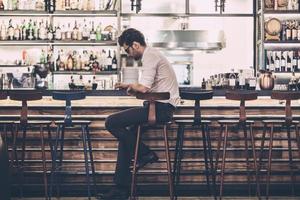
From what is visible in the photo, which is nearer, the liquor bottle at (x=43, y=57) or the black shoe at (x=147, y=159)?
the black shoe at (x=147, y=159)

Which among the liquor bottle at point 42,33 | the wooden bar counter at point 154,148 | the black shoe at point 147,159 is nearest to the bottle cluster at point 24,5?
the liquor bottle at point 42,33

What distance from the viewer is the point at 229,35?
961 centimetres

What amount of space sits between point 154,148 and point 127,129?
591 millimetres

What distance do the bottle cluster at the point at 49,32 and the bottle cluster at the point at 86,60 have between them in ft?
0.81

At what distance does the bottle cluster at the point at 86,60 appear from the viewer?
879 centimetres

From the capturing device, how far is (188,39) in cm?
893

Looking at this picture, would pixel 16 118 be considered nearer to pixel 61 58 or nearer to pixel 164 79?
pixel 164 79

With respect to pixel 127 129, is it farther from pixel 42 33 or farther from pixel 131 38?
pixel 42 33

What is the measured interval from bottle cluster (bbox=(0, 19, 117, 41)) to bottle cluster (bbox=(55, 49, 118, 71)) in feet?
0.81

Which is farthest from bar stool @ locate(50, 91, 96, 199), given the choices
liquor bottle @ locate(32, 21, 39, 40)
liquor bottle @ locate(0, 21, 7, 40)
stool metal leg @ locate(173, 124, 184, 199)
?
liquor bottle @ locate(0, 21, 7, 40)

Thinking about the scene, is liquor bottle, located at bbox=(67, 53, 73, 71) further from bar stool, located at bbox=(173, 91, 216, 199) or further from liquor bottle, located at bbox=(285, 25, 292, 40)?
bar stool, located at bbox=(173, 91, 216, 199)

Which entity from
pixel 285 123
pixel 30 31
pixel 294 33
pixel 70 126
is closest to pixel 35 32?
pixel 30 31

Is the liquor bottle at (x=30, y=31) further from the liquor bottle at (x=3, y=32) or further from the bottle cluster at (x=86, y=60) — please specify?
the bottle cluster at (x=86, y=60)

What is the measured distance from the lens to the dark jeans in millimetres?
5293
